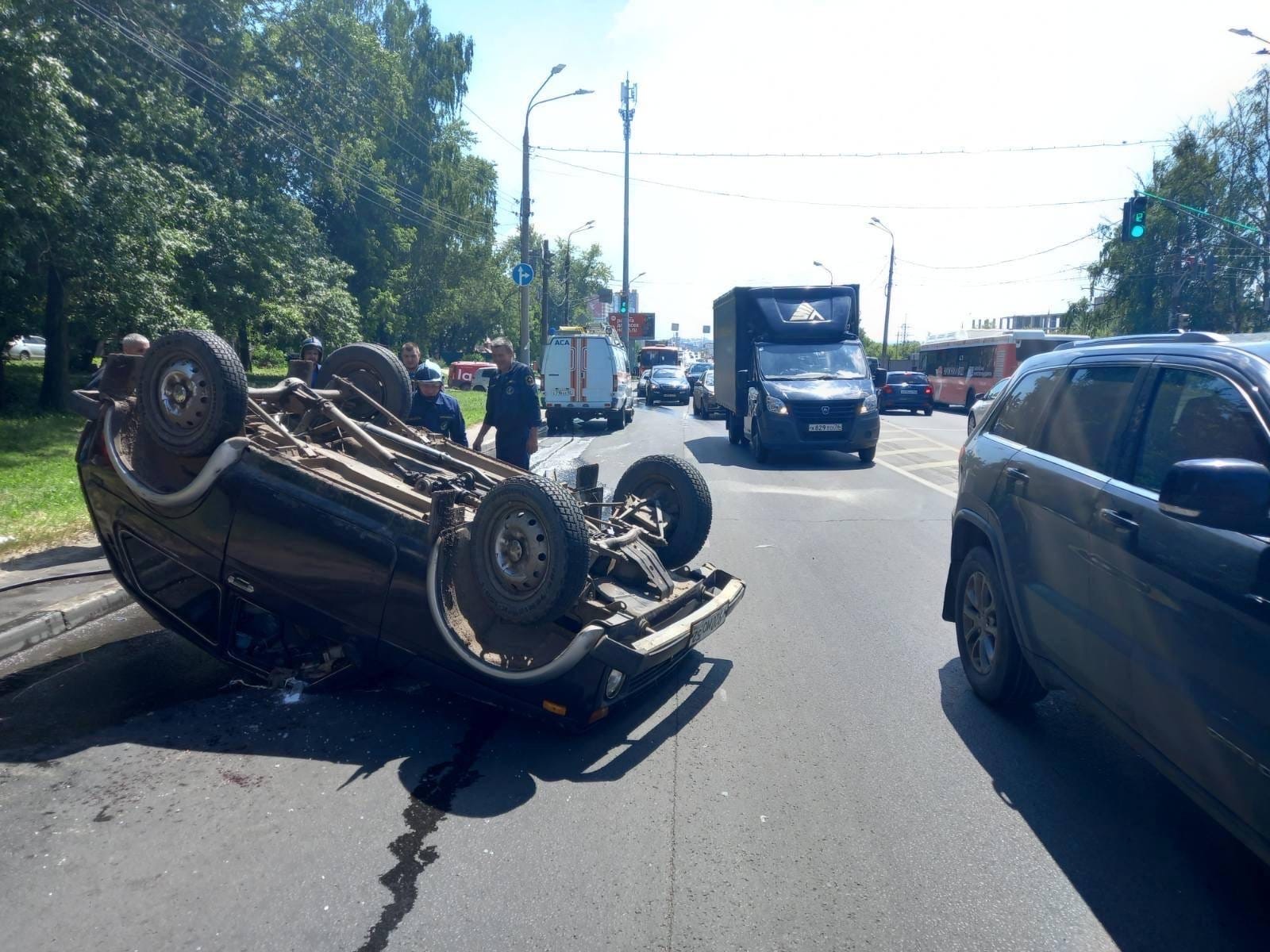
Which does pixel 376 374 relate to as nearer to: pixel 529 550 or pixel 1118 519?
pixel 529 550

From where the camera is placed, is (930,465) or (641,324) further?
(641,324)

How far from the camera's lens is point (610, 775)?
4098mm

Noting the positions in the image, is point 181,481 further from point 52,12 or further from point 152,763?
point 52,12

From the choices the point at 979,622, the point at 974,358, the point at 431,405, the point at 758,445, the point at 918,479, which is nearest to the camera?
the point at 979,622

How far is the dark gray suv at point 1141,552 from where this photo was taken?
273cm

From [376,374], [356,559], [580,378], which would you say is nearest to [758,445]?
[580,378]

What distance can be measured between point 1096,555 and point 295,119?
105ft

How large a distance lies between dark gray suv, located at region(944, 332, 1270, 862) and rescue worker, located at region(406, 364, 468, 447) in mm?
5250

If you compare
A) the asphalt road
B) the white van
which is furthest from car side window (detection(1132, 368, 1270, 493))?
the white van

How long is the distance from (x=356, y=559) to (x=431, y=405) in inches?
179

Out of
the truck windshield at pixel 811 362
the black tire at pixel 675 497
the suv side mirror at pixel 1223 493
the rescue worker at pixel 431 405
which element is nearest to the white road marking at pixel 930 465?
the truck windshield at pixel 811 362

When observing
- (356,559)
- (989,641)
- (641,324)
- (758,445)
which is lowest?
(758,445)

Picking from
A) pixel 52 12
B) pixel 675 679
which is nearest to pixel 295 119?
pixel 52 12

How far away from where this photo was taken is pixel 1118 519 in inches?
140
